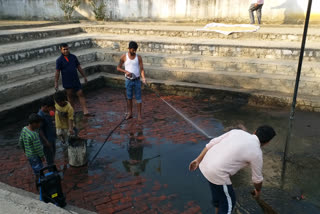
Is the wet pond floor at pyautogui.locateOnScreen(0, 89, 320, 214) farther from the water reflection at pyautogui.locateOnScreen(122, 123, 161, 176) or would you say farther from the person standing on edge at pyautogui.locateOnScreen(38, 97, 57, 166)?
the person standing on edge at pyautogui.locateOnScreen(38, 97, 57, 166)

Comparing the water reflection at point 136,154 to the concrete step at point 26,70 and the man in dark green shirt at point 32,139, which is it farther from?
the concrete step at point 26,70

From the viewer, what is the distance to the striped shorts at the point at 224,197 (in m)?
3.30

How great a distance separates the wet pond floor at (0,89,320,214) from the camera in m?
4.31

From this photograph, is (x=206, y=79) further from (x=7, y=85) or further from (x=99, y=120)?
(x=7, y=85)

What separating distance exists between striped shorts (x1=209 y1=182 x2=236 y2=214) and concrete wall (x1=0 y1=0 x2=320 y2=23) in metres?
12.9

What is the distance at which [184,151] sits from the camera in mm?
5844

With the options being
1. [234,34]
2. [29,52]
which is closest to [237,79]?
[234,34]

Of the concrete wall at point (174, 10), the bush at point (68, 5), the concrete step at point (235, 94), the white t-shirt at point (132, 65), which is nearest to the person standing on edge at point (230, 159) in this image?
the white t-shirt at point (132, 65)

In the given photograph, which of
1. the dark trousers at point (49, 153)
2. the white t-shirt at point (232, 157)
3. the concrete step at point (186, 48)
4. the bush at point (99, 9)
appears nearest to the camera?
the white t-shirt at point (232, 157)

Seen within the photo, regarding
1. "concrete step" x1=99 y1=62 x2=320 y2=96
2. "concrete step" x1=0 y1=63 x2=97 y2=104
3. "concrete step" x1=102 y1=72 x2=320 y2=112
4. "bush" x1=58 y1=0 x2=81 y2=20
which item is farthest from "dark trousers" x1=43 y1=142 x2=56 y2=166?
"bush" x1=58 y1=0 x2=81 y2=20

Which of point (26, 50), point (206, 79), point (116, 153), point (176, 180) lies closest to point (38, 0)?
point (26, 50)

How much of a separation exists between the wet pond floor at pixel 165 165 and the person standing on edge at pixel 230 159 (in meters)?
0.92

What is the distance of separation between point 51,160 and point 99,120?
99.4 inches

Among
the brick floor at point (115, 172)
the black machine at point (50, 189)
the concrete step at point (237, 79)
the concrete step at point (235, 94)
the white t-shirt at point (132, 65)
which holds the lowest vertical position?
the brick floor at point (115, 172)
